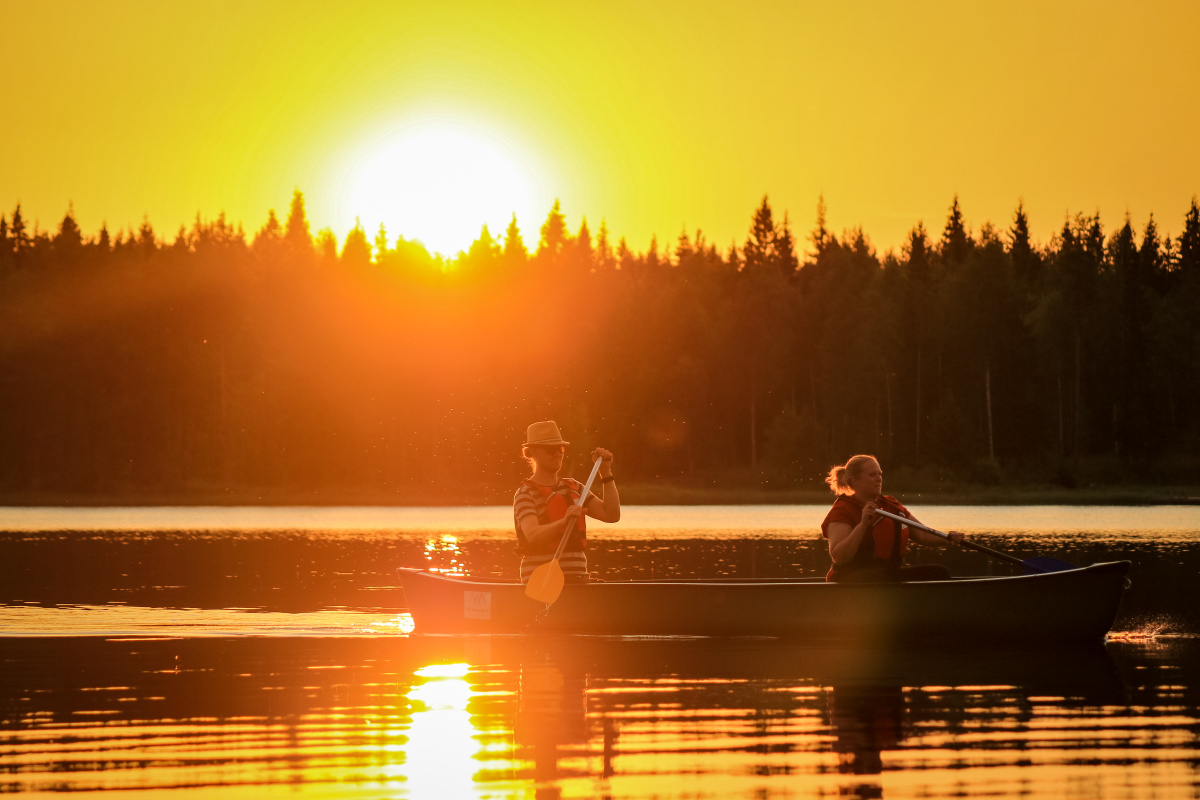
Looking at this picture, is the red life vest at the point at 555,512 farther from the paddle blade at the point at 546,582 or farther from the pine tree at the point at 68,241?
the pine tree at the point at 68,241

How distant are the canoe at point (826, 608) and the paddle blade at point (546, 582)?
6.2 inches

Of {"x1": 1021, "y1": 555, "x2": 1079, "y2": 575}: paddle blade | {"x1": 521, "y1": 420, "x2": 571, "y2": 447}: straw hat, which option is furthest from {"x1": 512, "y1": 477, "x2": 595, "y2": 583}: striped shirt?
{"x1": 1021, "y1": 555, "x2": 1079, "y2": 575}: paddle blade

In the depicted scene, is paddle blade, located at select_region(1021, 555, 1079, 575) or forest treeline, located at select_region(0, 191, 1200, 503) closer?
paddle blade, located at select_region(1021, 555, 1079, 575)

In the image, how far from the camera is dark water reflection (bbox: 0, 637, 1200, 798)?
278 inches

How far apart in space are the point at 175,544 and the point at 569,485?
19.4 metres

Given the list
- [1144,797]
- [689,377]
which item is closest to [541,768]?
[1144,797]

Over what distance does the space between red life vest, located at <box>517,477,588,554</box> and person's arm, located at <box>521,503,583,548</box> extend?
2.3 inches

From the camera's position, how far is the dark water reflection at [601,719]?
705 cm

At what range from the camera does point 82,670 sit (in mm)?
11312

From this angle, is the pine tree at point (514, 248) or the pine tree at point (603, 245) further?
the pine tree at point (603, 245)

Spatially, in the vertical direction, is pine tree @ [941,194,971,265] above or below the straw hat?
above

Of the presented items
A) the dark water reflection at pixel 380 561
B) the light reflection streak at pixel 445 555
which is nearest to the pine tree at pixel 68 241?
the dark water reflection at pixel 380 561

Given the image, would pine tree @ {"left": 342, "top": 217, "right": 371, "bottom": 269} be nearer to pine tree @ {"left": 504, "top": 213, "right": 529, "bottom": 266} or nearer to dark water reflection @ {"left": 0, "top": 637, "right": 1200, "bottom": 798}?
pine tree @ {"left": 504, "top": 213, "right": 529, "bottom": 266}

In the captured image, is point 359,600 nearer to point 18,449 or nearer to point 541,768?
point 541,768
